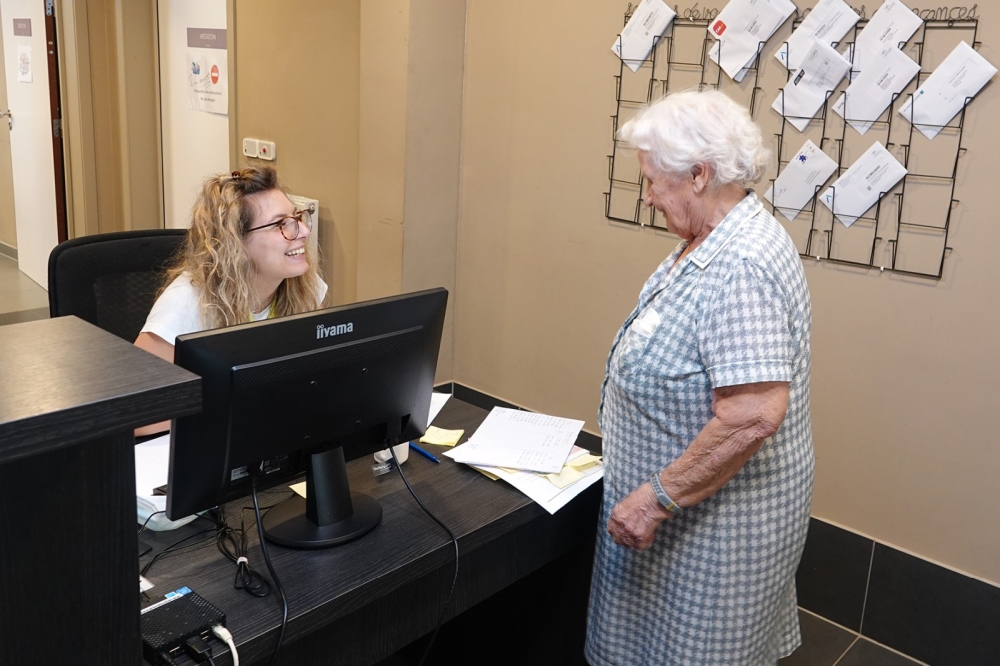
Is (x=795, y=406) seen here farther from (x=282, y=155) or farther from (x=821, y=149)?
(x=282, y=155)

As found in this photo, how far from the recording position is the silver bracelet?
157 cm

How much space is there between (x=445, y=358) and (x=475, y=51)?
1.19 m

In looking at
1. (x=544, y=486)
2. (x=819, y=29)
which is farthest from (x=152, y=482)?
(x=819, y=29)

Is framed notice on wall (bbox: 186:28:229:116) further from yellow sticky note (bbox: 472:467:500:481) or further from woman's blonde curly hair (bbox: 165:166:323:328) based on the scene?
yellow sticky note (bbox: 472:467:500:481)

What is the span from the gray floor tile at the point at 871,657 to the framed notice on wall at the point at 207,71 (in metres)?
3.32

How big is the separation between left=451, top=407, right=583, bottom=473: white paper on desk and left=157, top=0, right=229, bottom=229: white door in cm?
271

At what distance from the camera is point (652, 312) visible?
1611 millimetres

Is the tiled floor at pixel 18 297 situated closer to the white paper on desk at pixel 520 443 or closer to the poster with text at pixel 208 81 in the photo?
the poster with text at pixel 208 81

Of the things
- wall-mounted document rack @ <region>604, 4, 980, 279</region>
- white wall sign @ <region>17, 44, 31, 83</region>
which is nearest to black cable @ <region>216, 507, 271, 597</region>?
wall-mounted document rack @ <region>604, 4, 980, 279</region>

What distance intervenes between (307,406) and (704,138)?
0.82m

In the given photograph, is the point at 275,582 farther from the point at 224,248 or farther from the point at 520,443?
the point at 224,248

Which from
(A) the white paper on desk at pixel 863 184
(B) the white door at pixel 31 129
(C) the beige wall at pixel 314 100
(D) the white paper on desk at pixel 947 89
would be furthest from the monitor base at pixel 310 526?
(B) the white door at pixel 31 129

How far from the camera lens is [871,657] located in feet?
7.99

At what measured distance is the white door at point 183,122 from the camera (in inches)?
163
